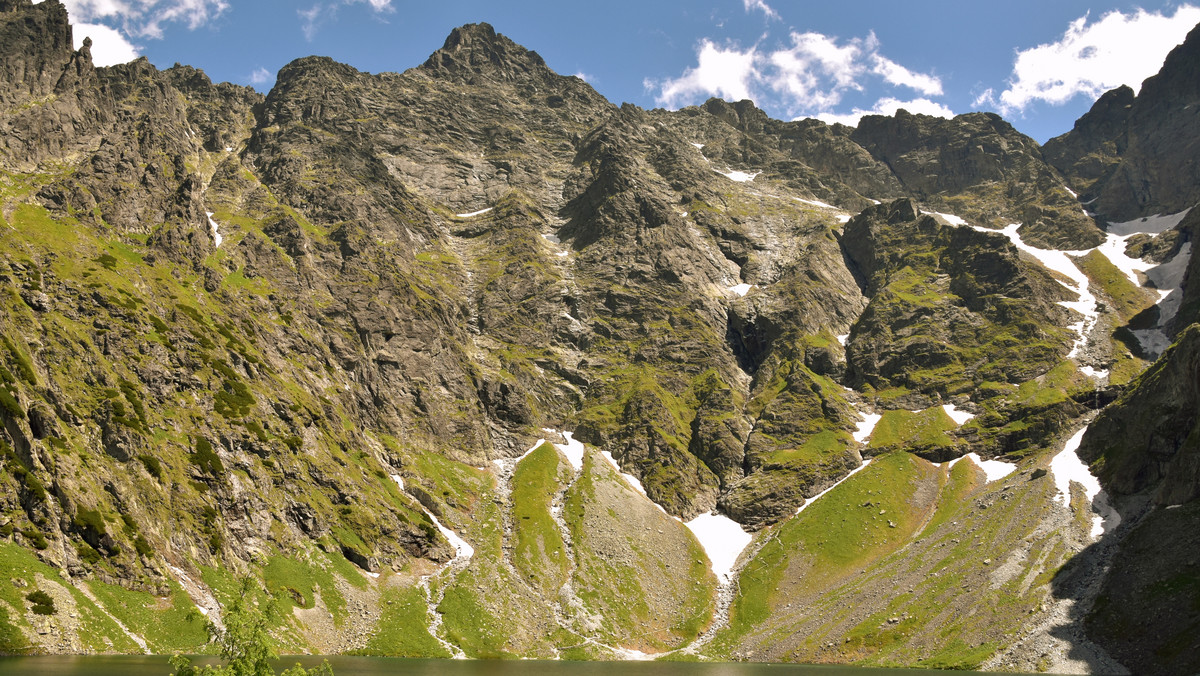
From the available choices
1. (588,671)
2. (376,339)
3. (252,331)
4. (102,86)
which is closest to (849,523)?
(588,671)

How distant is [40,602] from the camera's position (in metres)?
59.6

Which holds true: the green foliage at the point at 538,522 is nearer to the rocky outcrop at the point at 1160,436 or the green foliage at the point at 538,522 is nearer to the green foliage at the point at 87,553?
the green foliage at the point at 87,553

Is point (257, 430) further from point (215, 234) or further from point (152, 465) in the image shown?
point (215, 234)

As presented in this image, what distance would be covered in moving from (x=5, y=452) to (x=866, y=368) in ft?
596

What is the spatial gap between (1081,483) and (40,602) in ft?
481

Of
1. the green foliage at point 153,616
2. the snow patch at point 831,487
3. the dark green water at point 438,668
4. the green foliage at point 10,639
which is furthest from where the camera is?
the snow patch at point 831,487

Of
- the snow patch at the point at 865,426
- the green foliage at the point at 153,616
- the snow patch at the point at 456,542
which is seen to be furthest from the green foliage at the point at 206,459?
the snow patch at the point at 865,426

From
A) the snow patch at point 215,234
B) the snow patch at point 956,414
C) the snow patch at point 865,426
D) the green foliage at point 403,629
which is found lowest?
the green foliage at point 403,629

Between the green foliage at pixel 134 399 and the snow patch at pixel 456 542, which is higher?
the green foliage at pixel 134 399

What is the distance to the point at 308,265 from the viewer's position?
555ft

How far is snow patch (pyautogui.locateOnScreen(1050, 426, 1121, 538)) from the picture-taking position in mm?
112500

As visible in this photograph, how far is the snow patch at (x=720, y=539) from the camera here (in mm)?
136875

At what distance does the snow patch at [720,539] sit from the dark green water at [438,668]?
3412 cm

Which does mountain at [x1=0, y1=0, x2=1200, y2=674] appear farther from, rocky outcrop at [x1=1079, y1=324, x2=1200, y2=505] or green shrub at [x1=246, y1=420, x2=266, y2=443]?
rocky outcrop at [x1=1079, y1=324, x2=1200, y2=505]
